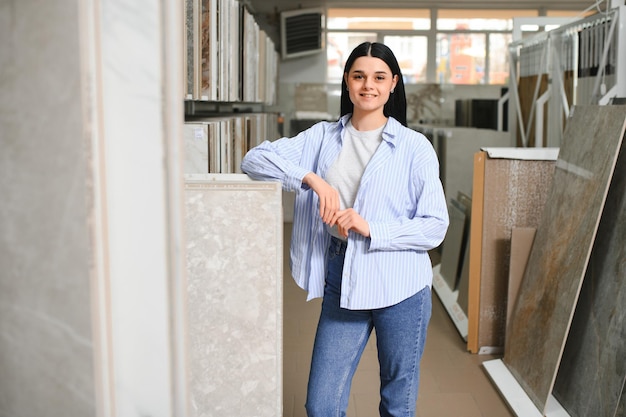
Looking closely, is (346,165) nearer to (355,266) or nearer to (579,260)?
(355,266)

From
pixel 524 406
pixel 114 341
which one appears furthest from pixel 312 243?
pixel 524 406

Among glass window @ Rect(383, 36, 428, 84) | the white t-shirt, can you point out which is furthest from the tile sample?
glass window @ Rect(383, 36, 428, 84)

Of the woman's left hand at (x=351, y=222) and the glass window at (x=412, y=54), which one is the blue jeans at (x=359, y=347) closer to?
the woman's left hand at (x=351, y=222)

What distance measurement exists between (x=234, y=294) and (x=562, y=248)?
1.73 metres

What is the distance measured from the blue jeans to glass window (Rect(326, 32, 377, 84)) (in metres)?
8.63

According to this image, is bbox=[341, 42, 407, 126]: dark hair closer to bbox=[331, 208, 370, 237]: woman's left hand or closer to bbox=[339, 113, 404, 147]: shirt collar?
bbox=[339, 113, 404, 147]: shirt collar

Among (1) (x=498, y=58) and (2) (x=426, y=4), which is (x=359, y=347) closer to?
(2) (x=426, y=4)

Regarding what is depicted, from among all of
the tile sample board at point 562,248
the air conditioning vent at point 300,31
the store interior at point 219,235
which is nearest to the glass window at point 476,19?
the air conditioning vent at point 300,31

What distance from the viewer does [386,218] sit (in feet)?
6.20

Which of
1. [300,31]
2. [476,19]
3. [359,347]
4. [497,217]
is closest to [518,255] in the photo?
[497,217]

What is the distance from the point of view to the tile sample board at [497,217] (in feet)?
11.6

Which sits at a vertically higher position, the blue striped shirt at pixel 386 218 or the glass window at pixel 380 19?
the glass window at pixel 380 19

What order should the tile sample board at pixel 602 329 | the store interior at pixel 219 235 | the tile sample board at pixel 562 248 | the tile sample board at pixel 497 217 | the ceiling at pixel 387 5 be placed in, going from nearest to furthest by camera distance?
the store interior at pixel 219 235
the tile sample board at pixel 602 329
the tile sample board at pixel 562 248
the tile sample board at pixel 497 217
the ceiling at pixel 387 5

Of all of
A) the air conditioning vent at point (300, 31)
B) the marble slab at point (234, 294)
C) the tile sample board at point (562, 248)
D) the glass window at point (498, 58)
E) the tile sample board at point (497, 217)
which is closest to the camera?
the marble slab at point (234, 294)
